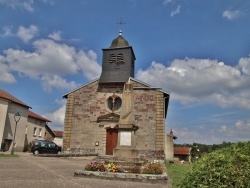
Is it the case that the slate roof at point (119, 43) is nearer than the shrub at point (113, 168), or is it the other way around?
the shrub at point (113, 168)

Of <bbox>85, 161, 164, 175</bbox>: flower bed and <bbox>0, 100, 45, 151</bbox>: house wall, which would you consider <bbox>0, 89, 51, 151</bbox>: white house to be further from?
<bbox>85, 161, 164, 175</bbox>: flower bed

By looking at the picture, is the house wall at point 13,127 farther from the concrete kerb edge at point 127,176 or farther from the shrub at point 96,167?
the concrete kerb edge at point 127,176

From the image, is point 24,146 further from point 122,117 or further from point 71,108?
point 122,117

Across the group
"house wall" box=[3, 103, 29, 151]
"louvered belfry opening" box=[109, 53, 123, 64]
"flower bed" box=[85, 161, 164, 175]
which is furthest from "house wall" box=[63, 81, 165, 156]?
"flower bed" box=[85, 161, 164, 175]

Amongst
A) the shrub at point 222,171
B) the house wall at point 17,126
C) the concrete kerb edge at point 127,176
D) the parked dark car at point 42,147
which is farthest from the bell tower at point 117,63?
the shrub at point 222,171

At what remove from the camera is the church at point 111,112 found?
62.5 feet

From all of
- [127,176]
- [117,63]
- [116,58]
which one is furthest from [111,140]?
[127,176]

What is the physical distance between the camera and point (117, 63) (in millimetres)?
22484

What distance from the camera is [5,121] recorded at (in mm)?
24047

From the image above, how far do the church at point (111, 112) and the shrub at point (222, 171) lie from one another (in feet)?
46.7

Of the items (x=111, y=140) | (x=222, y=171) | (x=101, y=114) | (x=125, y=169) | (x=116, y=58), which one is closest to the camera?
(x=222, y=171)

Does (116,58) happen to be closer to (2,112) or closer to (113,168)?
(2,112)

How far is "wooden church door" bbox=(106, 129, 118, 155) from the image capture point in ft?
64.8

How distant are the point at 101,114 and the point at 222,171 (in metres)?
17.1
